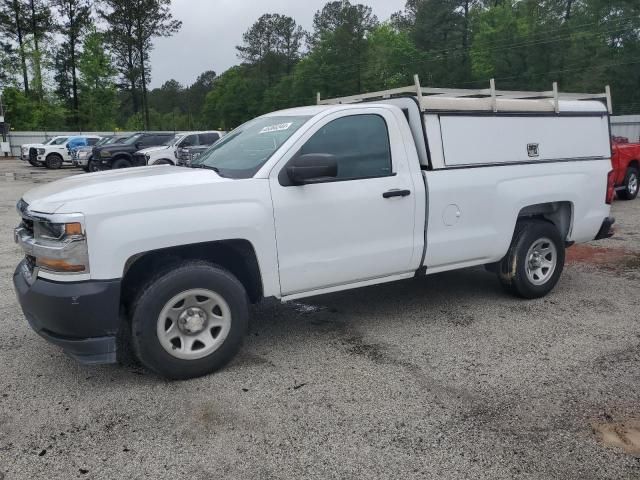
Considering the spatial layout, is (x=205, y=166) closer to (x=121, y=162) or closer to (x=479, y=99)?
(x=479, y=99)

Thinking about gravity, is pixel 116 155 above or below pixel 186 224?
above

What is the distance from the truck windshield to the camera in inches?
173

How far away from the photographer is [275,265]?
425cm

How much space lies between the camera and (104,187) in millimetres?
3896

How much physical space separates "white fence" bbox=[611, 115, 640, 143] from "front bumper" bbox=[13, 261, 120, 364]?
2603 centimetres

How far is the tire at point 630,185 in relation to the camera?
13.7m

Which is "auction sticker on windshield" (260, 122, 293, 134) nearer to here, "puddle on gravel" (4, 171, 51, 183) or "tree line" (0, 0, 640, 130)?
"puddle on gravel" (4, 171, 51, 183)

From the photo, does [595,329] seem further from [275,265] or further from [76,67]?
[76,67]

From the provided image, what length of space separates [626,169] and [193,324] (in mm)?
12574

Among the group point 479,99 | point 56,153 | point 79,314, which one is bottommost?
point 79,314

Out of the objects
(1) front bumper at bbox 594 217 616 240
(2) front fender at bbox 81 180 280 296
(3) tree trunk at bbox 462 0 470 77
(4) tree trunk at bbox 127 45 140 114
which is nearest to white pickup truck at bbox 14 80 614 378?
(2) front fender at bbox 81 180 280 296

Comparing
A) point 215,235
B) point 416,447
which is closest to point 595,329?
point 416,447

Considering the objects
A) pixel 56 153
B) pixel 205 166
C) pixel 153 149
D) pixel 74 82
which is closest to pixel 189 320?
pixel 205 166

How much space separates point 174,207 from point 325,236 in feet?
3.79
